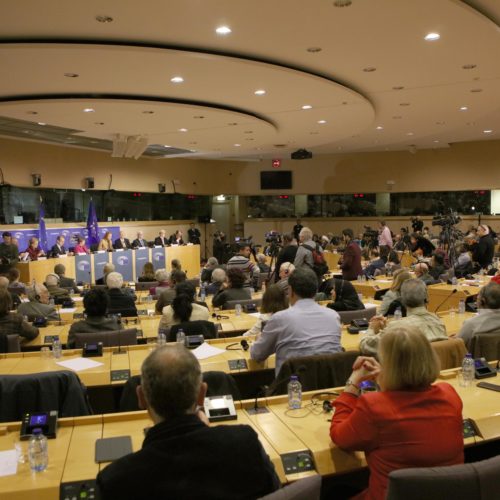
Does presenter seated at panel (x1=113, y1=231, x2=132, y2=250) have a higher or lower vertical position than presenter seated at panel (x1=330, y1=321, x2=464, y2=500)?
higher

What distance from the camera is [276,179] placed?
21672 millimetres

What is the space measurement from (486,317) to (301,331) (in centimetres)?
174

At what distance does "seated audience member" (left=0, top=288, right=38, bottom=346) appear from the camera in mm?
5281

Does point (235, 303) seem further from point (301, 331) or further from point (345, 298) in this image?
point (301, 331)

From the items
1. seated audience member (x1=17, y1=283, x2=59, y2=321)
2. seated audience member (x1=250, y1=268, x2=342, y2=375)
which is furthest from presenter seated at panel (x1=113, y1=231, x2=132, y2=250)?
seated audience member (x1=250, y1=268, x2=342, y2=375)

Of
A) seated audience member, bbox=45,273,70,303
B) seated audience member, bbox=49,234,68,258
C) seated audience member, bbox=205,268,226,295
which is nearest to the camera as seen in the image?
seated audience member, bbox=45,273,70,303

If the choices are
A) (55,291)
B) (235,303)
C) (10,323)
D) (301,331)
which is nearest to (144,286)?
(55,291)

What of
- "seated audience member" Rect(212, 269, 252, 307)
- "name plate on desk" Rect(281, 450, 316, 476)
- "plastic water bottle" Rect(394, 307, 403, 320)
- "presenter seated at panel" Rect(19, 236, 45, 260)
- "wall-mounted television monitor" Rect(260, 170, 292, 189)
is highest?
"wall-mounted television monitor" Rect(260, 170, 292, 189)

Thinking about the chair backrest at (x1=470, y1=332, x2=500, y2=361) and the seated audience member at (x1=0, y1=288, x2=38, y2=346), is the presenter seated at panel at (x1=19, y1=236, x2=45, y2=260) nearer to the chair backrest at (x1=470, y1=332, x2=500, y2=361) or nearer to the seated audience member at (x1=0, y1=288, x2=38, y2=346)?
the seated audience member at (x1=0, y1=288, x2=38, y2=346)

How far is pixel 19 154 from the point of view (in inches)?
588

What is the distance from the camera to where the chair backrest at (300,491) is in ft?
5.88

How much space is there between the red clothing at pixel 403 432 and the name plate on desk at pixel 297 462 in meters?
0.22

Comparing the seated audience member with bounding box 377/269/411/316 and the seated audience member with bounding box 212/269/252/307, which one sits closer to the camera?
the seated audience member with bounding box 377/269/411/316

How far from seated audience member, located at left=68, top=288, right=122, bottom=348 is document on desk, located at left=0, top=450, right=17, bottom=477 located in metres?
2.53
